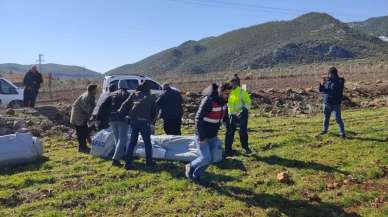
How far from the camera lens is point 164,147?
40.6 ft

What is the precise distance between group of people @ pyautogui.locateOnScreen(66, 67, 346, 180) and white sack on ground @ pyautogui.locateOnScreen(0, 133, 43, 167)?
147 centimetres

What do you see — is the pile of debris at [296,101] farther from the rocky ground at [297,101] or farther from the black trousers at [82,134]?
the black trousers at [82,134]

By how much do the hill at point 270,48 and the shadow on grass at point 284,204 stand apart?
4440 inches

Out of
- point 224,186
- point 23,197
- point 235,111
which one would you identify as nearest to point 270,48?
point 235,111

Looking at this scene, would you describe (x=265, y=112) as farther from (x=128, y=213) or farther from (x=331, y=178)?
(x=128, y=213)

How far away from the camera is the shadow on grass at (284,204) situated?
886cm

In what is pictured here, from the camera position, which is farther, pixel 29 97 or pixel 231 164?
pixel 29 97

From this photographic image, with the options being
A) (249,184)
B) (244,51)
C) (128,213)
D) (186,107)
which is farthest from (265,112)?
(244,51)

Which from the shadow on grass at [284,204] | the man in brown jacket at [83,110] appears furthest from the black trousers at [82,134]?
the shadow on grass at [284,204]

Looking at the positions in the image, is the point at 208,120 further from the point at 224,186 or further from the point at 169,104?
the point at 169,104

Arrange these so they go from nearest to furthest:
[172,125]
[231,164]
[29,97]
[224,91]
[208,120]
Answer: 1. [208,120]
2. [224,91]
3. [231,164]
4. [172,125]
5. [29,97]

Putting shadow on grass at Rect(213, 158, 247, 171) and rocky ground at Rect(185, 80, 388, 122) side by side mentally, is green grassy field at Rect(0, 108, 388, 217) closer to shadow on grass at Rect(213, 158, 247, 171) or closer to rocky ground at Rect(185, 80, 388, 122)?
shadow on grass at Rect(213, 158, 247, 171)

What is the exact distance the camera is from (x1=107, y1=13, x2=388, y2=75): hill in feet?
417

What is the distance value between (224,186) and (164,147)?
105 inches
